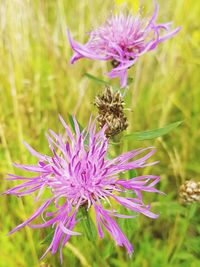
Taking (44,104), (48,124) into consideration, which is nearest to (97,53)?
(48,124)

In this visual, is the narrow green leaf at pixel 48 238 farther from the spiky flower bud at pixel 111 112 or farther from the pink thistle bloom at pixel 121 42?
the pink thistle bloom at pixel 121 42

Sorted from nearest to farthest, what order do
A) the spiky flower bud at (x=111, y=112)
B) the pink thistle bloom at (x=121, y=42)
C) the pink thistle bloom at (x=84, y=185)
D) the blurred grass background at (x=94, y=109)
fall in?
the pink thistle bloom at (x=84, y=185) < the spiky flower bud at (x=111, y=112) < the pink thistle bloom at (x=121, y=42) < the blurred grass background at (x=94, y=109)

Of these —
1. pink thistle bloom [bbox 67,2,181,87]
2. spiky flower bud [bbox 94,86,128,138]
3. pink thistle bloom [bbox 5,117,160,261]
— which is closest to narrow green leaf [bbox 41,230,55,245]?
pink thistle bloom [bbox 5,117,160,261]

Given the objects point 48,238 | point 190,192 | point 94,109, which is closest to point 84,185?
point 48,238

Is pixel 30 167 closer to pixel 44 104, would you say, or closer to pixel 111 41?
pixel 111 41

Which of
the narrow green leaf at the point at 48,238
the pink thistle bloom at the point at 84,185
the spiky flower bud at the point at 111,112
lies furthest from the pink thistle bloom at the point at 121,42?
the narrow green leaf at the point at 48,238

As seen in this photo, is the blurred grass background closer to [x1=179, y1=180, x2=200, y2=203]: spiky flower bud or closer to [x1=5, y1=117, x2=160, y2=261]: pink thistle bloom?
[x1=179, y1=180, x2=200, y2=203]: spiky flower bud
